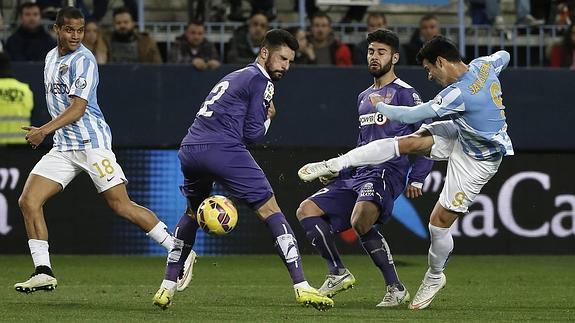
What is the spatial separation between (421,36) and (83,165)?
281 inches

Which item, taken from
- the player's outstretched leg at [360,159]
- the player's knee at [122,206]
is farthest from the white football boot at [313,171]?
the player's knee at [122,206]

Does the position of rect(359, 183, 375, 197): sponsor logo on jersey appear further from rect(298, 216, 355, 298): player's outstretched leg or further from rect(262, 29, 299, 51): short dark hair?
rect(262, 29, 299, 51): short dark hair

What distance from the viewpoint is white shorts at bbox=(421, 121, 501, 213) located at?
978cm

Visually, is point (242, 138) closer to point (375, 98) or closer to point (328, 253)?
point (375, 98)

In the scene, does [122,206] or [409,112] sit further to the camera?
[122,206]

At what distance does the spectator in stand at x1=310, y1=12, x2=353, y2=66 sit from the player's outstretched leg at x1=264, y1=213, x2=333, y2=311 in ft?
24.4

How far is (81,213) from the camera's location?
50.3ft

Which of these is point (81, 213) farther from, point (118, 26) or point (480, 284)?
point (480, 284)

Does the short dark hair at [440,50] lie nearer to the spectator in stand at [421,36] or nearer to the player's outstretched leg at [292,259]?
the player's outstretched leg at [292,259]

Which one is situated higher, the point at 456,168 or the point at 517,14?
the point at 517,14

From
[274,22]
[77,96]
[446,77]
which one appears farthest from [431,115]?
[274,22]

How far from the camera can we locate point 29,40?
15.6m

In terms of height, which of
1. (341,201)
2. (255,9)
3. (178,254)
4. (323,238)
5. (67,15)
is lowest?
(323,238)

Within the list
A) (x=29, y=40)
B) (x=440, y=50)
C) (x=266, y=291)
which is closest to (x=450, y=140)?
(x=440, y=50)
